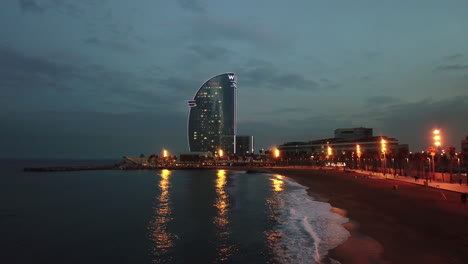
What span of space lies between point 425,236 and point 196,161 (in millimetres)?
181436

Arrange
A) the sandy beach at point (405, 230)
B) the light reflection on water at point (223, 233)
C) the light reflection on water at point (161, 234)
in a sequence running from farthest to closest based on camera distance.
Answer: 1. the light reflection on water at point (161, 234)
2. the light reflection on water at point (223, 233)
3. the sandy beach at point (405, 230)

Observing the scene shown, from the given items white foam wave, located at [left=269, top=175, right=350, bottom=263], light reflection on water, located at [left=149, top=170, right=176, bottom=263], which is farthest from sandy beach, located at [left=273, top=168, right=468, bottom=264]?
light reflection on water, located at [left=149, top=170, right=176, bottom=263]

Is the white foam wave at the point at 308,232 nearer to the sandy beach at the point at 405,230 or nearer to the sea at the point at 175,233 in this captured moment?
the sea at the point at 175,233

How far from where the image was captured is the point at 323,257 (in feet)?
54.6

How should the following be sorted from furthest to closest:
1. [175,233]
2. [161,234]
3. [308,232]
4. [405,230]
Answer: [175,233]
[161,234]
[308,232]
[405,230]

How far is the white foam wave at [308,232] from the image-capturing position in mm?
17453

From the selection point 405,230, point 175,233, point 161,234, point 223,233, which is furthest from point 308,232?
point 161,234

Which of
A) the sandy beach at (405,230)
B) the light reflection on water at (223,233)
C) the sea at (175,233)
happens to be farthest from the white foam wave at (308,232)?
the light reflection on water at (223,233)

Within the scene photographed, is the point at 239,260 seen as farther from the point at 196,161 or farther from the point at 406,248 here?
the point at 196,161

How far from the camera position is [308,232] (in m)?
22.3

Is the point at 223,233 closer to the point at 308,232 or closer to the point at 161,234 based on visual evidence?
the point at 161,234

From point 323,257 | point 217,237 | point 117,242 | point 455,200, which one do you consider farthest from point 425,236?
point 117,242

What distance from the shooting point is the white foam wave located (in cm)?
1745

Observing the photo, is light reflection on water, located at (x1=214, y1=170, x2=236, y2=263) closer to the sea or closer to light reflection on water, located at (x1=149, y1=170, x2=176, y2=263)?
the sea
